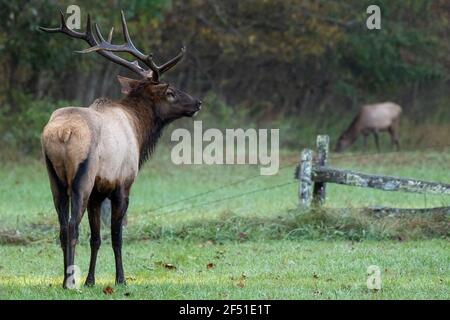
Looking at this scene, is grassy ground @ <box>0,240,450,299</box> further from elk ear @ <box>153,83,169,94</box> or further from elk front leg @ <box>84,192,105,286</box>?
elk ear @ <box>153,83,169,94</box>

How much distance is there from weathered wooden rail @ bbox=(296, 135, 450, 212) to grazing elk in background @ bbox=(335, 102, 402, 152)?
1605cm

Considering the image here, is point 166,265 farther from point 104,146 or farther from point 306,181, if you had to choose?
point 306,181

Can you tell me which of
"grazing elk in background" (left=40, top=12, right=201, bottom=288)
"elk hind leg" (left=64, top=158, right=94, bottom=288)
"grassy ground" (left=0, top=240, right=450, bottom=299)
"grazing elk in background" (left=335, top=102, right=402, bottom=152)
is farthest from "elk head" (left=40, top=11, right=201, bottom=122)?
"grazing elk in background" (left=335, top=102, right=402, bottom=152)

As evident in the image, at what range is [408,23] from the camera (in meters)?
33.5

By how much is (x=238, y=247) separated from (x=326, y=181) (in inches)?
73.9

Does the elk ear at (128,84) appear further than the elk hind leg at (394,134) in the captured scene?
No

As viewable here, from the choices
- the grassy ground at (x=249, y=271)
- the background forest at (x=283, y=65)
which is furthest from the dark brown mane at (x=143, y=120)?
the background forest at (x=283, y=65)

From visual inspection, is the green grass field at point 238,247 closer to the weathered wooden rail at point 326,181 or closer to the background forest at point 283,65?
the weathered wooden rail at point 326,181

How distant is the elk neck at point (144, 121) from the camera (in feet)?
37.9

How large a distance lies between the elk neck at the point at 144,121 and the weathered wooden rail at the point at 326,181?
150 inches

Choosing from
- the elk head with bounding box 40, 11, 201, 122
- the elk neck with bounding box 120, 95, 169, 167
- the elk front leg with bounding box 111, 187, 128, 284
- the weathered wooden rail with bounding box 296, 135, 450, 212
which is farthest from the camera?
the weathered wooden rail with bounding box 296, 135, 450, 212

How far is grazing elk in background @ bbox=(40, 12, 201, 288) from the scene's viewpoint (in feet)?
32.9

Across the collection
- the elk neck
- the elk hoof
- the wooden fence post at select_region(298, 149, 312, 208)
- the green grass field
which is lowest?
the green grass field
